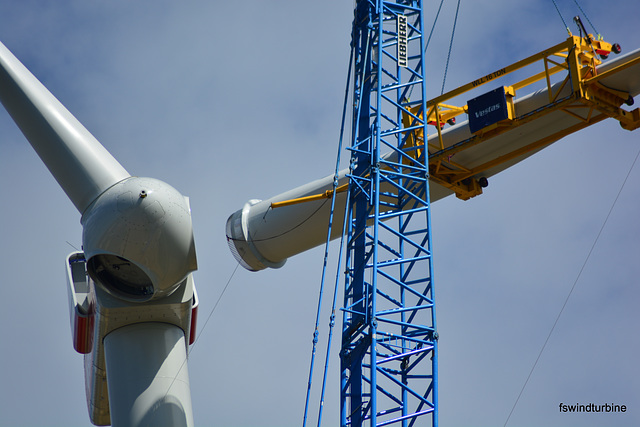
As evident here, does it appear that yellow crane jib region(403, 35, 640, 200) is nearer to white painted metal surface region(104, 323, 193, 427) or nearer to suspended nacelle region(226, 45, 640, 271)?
suspended nacelle region(226, 45, 640, 271)

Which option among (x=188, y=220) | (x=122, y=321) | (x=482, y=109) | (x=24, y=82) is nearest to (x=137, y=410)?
(x=122, y=321)

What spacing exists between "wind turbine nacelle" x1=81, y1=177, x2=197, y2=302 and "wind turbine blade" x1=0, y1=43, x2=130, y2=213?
32.1 inches

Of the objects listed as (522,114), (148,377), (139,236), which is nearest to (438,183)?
(522,114)

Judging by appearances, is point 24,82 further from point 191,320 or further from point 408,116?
point 408,116

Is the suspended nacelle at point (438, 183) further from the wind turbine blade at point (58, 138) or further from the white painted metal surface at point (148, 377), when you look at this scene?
the wind turbine blade at point (58, 138)

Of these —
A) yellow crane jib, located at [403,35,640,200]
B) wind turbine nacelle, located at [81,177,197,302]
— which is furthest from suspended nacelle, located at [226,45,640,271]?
wind turbine nacelle, located at [81,177,197,302]

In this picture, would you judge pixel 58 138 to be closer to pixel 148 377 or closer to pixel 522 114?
pixel 148 377

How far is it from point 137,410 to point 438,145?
40.3 feet

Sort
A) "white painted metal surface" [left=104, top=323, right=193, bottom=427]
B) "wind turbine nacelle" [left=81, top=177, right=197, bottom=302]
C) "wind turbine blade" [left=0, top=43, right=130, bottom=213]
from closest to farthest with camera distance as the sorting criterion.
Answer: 1. "wind turbine nacelle" [left=81, top=177, right=197, bottom=302]
2. "white painted metal surface" [left=104, top=323, right=193, bottom=427]
3. "wind turbine blade" [left=0, top=43, right=130, bottom=213]

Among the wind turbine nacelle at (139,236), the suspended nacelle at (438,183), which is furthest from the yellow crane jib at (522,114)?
the wind turbine nacelle at (139,236)

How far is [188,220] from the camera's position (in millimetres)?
29453

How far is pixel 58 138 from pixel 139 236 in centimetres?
462

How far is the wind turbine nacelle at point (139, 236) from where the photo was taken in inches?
1121

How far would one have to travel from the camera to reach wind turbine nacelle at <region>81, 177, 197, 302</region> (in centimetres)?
2848
